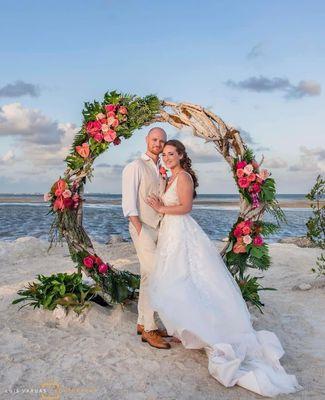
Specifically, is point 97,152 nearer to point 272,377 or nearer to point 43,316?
point 43,316

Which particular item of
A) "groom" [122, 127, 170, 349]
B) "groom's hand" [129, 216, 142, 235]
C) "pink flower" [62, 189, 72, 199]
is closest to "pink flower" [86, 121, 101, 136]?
"pink flower" [62, 189, 72, 199]

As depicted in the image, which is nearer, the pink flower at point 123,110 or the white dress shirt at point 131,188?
the white dress shirt at point 131,188

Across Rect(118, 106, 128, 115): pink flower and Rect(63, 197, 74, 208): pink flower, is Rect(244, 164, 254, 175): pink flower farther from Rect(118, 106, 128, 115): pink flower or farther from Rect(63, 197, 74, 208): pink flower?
Rect(63, 197, 74, 208): pink flower

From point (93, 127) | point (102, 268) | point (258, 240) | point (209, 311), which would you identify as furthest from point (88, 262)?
point (258, 240)

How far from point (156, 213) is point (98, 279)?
1.47 m

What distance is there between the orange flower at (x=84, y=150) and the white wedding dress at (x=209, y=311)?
151 cm

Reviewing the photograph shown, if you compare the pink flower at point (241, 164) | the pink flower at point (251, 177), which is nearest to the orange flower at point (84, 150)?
the pink flower at point (241, 164)

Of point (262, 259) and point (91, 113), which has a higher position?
point (91, 113)

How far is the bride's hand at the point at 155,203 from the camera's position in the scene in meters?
5.80

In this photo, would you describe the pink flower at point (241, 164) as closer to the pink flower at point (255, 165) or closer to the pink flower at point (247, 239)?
the pink flower at point (255, 165)

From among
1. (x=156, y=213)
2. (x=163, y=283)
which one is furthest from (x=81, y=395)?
(x=156, y=213)

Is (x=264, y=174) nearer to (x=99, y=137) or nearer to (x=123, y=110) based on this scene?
(x=123, y=110)

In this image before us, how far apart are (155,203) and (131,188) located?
0.36m

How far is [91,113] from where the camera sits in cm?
700
